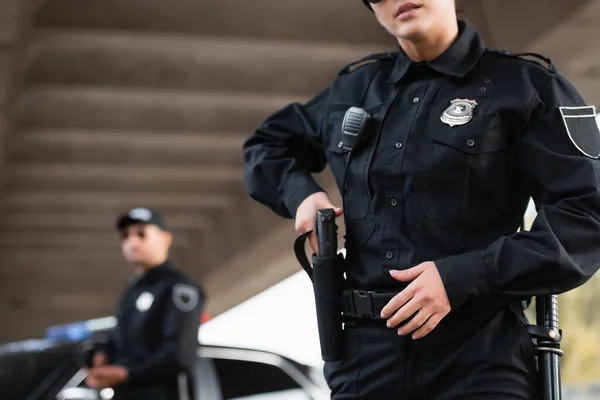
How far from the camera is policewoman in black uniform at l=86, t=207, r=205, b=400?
188 inches

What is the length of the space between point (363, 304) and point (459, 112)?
1.45ft

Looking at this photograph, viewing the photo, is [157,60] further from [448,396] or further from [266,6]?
[448,396]

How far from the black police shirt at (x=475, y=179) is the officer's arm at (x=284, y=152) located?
133mm

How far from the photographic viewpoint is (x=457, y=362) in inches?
77.8

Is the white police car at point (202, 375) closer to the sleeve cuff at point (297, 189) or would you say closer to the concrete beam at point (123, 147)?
the sleeve cuff at point (297, 189)

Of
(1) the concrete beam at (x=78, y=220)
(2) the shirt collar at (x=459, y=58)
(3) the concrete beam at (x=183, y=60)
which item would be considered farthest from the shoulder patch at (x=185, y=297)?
(1) the concrete beam at (x=78, y=220)

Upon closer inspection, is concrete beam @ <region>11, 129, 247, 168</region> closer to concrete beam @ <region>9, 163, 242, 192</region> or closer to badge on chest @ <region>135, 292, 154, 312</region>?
concrete beam @ <region>9, 163, 242, 192</region>

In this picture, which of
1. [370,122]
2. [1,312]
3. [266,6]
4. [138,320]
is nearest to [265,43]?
[266,6]

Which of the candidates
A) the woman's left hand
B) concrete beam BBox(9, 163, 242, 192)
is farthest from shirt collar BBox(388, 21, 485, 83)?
concrete beam BBox(9, 163, 242, 192)

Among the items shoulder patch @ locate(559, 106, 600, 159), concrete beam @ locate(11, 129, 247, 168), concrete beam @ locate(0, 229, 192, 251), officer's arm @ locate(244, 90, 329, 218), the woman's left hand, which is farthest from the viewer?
concrete beam @ locate(0, 229, 192, 251)

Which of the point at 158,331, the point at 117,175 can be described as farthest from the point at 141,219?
the point at 117,175

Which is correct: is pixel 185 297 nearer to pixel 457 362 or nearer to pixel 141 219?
pixel 141 219

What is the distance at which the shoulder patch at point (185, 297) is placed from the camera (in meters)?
4.89

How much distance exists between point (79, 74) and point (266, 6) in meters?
2.01
